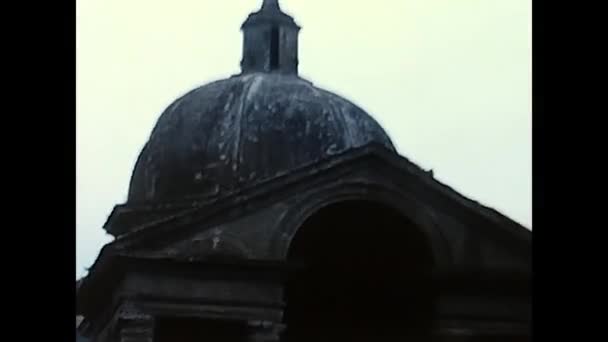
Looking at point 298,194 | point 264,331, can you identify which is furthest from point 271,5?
point 264,331

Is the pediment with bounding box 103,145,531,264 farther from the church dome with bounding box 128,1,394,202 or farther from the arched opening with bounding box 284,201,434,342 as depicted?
the church dome with bounding box 128,1,394,202

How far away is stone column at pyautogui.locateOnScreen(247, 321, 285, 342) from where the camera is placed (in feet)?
57.3

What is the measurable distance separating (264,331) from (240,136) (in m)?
3.53

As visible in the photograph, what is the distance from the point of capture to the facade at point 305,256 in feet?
58.1

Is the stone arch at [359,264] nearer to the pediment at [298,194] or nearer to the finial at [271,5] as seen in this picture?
the pediment at [298,194]

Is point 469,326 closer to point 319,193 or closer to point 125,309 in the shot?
point 319,193

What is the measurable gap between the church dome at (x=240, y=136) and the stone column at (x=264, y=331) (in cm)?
239

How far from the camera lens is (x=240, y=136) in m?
20.5

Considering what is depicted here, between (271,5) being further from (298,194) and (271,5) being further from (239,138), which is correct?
(298,194)

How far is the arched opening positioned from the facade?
19 millimetres

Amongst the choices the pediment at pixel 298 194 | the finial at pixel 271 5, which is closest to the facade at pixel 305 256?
the pediment at pixel 298 194
